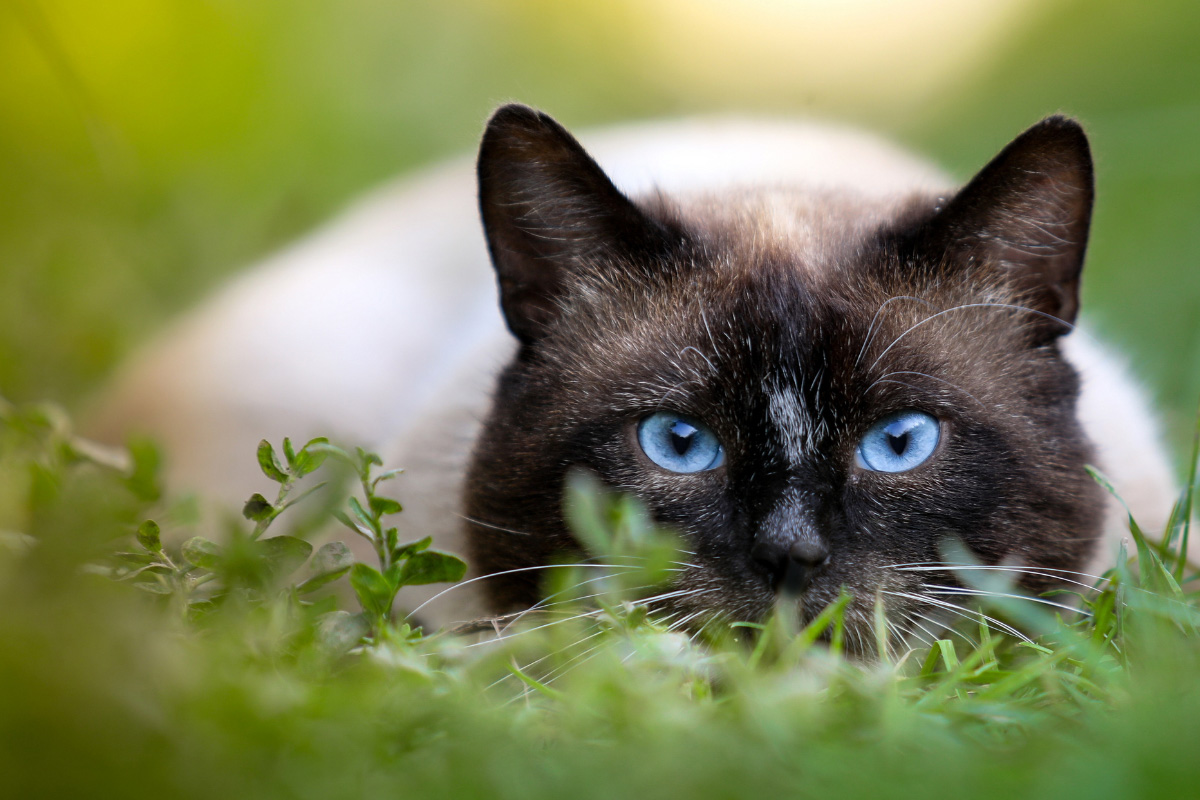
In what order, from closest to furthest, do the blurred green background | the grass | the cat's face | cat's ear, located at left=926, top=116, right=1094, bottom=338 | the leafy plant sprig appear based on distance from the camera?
the grass → the leafy plant sprig → the cat's face → cat's ear, located at left=926, top=116, right=1094, bottom=338 → the blurred green background

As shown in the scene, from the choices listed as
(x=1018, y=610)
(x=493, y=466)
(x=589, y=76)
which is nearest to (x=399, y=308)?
(x=493, y=466)

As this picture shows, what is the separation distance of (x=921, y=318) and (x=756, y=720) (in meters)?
1.08

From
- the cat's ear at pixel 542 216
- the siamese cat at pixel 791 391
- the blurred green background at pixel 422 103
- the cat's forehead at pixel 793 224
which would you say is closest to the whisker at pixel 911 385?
the siamese cat at pixel 791 391

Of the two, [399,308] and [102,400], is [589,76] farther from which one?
[102,400]

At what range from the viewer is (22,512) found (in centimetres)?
168

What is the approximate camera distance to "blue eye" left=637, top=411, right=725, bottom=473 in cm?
182

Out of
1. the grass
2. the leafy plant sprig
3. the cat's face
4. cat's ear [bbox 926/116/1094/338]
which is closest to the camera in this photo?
the grass

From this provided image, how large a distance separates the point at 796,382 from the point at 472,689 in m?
0.85

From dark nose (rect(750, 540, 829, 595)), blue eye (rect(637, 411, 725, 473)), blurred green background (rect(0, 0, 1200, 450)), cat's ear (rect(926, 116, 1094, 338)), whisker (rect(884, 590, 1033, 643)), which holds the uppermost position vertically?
blurred green background (rect(0, 0, 1200, 450))

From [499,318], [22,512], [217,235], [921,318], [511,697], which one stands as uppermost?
[217,235]

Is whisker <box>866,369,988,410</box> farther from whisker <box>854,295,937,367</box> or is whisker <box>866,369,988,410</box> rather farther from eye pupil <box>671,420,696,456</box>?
eye pupil <box>671,420,696,456</box>

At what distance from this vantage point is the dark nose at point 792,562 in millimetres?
1617

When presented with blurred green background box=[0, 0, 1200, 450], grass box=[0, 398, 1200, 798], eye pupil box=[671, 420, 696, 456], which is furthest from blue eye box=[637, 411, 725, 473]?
blurred green background box=[0, 0, 1200, 450]

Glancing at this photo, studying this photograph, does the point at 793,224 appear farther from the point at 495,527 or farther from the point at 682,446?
the point at 495,527
